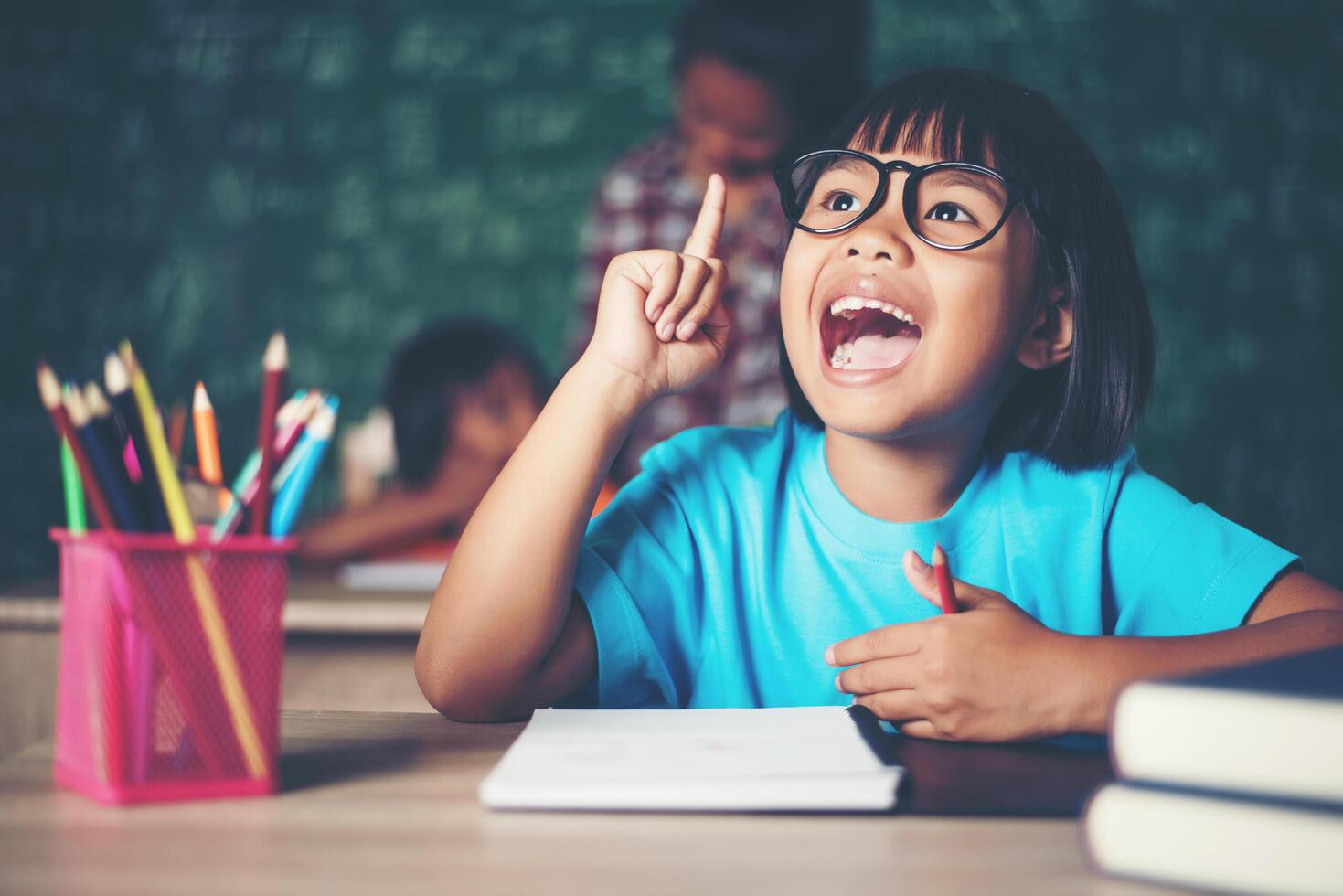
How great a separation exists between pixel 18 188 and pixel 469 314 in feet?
4.29

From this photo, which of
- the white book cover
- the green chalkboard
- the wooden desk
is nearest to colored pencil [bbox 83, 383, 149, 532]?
the wooden desk

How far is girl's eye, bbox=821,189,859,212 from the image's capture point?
1055 mm

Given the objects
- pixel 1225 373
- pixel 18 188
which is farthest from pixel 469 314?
pixel 1225 373

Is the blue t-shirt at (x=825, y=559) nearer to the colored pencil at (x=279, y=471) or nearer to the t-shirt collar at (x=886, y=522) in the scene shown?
the t-shirt collar at (x=886, y=522)

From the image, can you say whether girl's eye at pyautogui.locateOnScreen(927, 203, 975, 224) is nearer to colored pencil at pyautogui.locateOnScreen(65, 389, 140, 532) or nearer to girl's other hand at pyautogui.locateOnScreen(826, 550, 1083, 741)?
girl's other hand at pyautogui.locateOnScreen(826, 550, 1083, 741)

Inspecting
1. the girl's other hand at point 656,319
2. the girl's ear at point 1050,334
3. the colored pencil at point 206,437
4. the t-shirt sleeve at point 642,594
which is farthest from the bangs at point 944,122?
the colored pencil at point 206,437

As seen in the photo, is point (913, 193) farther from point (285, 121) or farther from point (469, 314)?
point (285, 121)

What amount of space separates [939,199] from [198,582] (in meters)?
0.67

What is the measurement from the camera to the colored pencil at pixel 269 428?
1.94 ft

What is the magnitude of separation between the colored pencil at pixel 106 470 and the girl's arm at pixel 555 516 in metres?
0.29

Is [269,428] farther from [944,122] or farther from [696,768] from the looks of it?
[944,122]

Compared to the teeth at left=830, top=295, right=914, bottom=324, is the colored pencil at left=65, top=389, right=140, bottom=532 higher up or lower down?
lower down

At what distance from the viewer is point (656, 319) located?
95cm

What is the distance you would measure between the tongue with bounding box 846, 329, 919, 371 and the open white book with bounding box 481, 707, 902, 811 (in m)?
0.43
